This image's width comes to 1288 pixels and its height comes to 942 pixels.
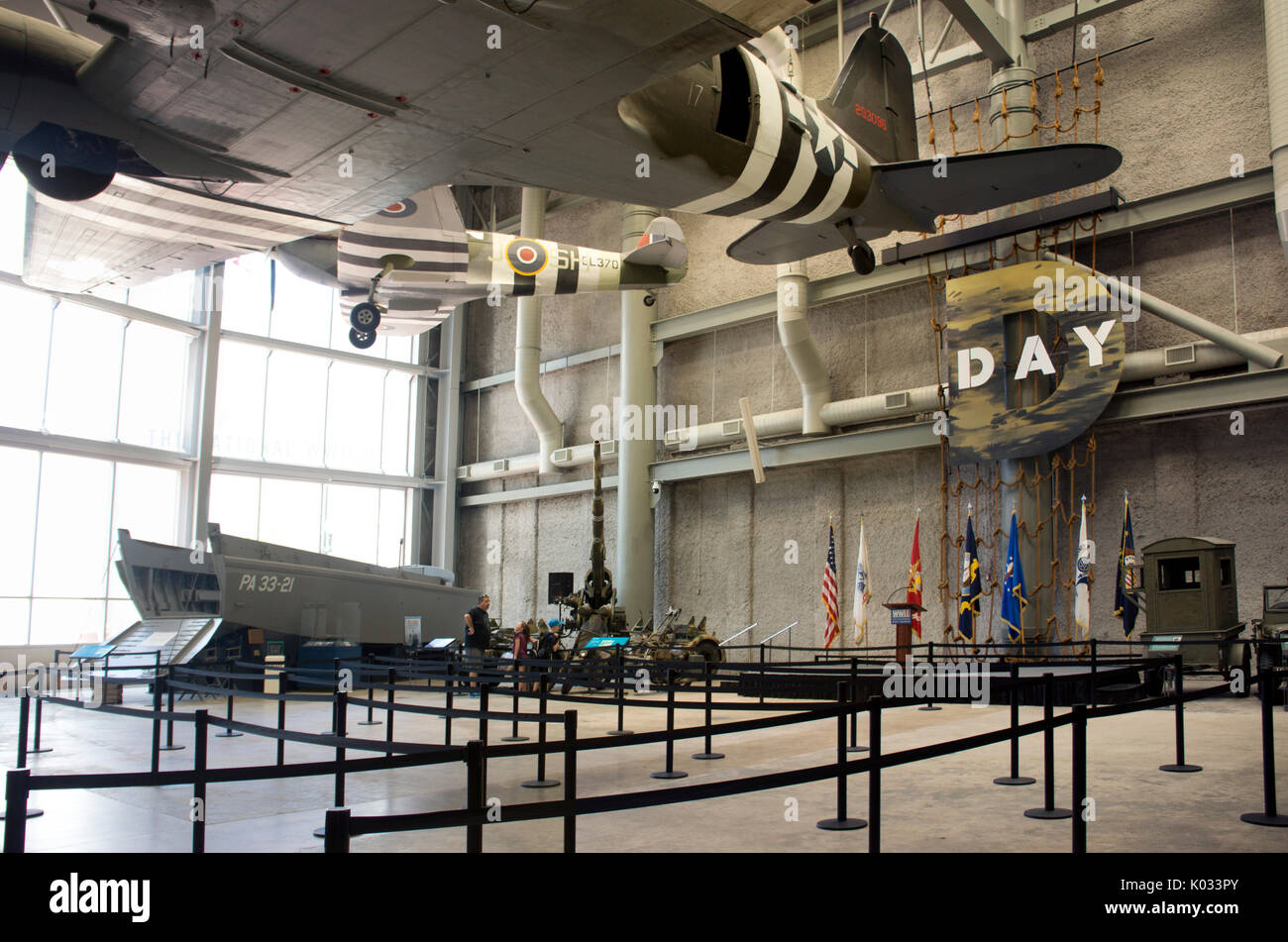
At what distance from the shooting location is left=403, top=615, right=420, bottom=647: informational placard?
16.9 meters

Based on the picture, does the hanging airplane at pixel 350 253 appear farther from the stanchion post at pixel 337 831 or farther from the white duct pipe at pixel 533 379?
the white duct pipe at pixel 533 379

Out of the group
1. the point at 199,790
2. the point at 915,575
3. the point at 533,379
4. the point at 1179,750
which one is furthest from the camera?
the point at 533,379

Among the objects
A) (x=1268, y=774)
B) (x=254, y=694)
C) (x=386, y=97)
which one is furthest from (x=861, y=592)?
(x=386, y=97)

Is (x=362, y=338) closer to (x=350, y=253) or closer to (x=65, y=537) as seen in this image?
(x=350, y=253)

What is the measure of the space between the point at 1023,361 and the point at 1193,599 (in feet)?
16.1

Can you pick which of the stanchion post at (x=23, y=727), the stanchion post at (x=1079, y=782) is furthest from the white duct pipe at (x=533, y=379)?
the stanchion post at (x=1079, y=782)

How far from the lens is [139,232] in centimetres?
646

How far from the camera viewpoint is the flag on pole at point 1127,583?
13719 mm

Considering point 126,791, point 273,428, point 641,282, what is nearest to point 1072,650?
point 641,282

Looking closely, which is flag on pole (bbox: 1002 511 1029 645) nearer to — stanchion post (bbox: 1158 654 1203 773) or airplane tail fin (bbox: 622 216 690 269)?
airplane tail fin (bbox: 622 216 690 269)

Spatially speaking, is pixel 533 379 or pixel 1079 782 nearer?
pixel 1079 782

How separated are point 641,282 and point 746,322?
24.2 feet

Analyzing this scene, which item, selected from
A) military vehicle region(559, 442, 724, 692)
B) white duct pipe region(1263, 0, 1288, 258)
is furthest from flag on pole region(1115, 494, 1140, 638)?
military vehicle region(559, 442, 724, 692)

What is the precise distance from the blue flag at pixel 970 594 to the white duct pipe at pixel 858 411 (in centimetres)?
302
